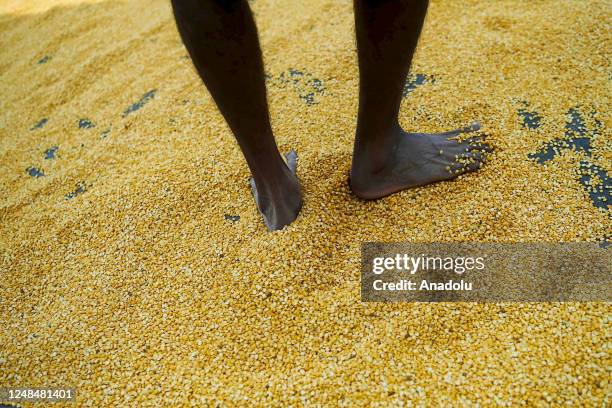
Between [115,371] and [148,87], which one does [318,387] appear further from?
[148,87]

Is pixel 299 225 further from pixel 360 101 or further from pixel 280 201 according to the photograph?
pixel 360 101

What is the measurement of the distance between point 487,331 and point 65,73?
2.62m

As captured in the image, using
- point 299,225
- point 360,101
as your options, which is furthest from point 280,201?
point 360,101

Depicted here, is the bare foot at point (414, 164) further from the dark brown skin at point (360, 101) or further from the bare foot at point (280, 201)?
the bare foot at point (280, 201)

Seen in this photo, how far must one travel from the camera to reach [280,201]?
144 centimetres

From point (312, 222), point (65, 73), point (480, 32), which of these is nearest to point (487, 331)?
point (312, 222)

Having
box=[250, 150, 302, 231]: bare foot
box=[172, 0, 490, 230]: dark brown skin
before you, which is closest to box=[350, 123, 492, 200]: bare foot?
box=[172, 0, 490, 230]: dark brown skin

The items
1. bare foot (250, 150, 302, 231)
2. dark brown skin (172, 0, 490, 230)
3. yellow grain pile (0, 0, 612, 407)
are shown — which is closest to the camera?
dark brown skin (172, 0, 490, 230)

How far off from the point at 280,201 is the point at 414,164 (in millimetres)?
487

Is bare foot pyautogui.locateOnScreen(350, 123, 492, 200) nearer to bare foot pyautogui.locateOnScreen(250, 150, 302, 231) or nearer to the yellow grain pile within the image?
the yellow grain pile

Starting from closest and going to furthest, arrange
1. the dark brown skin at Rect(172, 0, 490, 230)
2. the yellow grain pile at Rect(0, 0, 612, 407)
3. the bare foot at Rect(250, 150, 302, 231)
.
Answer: the dark brown skin at Rect(172, 0, 490, 230)
the yellow grain pile at Rect(0, 0, 612, 407)
the bare foot at Rect(250, 150, 302, 231)

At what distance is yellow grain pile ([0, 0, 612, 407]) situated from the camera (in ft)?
3.83

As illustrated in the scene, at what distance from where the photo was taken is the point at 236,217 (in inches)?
62.7

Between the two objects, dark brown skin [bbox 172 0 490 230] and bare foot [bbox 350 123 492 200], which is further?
bare foot [bbox 350 123 492 200]
